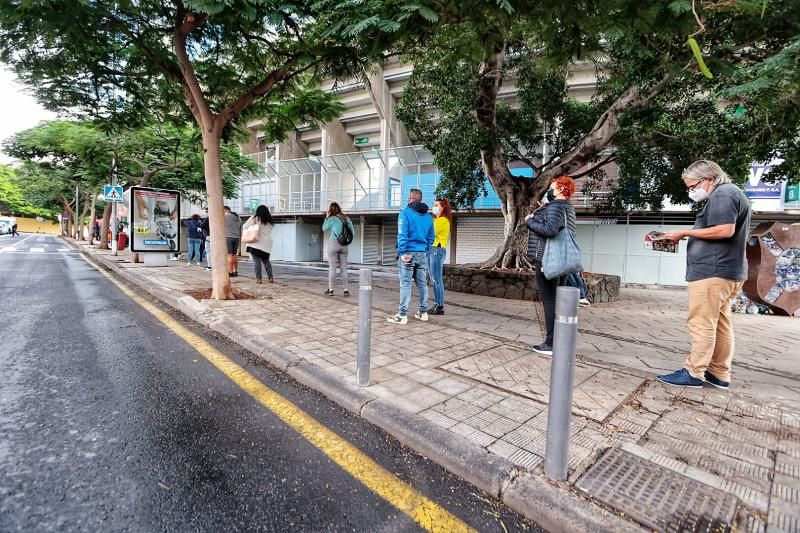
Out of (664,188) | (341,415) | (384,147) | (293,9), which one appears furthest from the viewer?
(384,147)

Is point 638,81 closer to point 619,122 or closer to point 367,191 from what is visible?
point 619,122

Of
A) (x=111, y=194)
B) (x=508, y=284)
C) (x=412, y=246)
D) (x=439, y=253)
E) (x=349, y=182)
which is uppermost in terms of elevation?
(x=349, y=182)

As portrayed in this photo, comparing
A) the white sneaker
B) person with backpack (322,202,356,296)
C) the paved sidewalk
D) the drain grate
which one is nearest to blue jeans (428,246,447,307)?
the paved sidewalk

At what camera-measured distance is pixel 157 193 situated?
12.0 metres

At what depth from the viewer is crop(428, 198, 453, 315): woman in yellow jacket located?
6.03 m

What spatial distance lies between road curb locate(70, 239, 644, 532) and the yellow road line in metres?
0.28

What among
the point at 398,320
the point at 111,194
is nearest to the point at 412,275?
the point at 398,320

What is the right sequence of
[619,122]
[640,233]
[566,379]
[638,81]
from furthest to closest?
1. [640,233]
2. [619,122]
3. [638,81]
4. [566,379]

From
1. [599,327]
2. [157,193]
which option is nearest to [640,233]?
[599,327]

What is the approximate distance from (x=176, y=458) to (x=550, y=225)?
3605 mm

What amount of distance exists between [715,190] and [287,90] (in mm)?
7576

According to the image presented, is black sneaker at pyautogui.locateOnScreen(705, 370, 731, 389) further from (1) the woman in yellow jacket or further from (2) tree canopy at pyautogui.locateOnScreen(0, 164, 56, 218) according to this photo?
(2) tree canopy at pyautogui.locateOnScreen(0, 164, 56, 218)

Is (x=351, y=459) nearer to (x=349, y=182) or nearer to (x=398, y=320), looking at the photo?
(x=398, y=320)

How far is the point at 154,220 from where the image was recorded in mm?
12094
